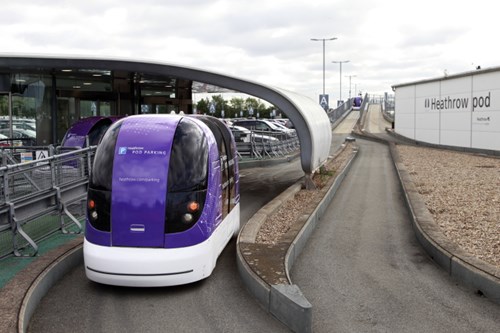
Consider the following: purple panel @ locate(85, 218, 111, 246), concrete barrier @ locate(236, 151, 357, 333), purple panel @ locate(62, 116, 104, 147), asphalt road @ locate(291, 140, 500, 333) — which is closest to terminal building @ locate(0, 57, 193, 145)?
purple panel @ locate(62, 116, 104, 147)

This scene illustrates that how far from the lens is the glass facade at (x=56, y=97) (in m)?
17.9

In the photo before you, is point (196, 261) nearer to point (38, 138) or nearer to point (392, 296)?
point (392, 296)

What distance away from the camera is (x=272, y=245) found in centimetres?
816

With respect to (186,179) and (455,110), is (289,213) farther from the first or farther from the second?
(455,110)

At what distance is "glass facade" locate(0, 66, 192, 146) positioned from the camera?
1794cm

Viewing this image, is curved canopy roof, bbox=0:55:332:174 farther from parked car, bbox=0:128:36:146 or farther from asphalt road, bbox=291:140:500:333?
parked car, bbox=0:128:36:146

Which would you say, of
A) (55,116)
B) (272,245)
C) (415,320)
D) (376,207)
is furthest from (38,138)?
(415,320)

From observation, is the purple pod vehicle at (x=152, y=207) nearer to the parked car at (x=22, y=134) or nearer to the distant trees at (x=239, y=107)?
the parked car at (x=22, y=134)

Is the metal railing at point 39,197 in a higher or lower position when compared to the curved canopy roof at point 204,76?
lower

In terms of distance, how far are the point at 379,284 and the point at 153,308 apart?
304 centimetres

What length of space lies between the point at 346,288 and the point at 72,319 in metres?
3.43

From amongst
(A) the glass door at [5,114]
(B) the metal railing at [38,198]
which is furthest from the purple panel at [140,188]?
(A) the glass door at [5,114]

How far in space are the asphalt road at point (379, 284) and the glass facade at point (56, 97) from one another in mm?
8750

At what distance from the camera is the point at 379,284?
285 inches
